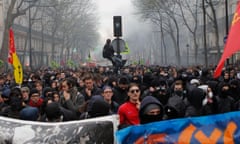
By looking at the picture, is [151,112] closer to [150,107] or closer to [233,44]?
[150,107]

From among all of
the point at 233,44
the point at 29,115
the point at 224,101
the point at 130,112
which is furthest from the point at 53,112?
the point at 224,101

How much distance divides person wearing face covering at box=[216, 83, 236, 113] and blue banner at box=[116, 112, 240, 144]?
8.79 ft

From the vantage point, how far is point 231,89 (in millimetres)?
8297

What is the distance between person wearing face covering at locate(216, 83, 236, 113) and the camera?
7109 mm

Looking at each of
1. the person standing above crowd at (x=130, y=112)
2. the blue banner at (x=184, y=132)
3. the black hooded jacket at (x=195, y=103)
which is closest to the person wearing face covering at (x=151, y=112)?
the person standing above crowd at (x=130, y=112)

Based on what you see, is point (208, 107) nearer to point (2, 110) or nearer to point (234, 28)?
point (234, 28)

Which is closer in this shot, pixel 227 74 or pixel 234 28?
pixel 234 28

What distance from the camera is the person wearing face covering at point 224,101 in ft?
23.3

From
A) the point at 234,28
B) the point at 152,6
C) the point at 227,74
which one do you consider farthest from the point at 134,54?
the point at 234,28

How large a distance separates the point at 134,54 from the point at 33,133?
100996 mm

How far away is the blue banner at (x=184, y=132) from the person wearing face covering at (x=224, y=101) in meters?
2.68

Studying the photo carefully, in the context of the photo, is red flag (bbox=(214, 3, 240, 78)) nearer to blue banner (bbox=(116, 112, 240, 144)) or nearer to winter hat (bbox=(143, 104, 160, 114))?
winter hat (bbox=(143, 104, 160, 114))

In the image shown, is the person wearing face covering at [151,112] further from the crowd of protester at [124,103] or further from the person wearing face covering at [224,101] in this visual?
the person wearing face covering at [224,101]

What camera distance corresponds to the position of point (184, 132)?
4.29 m
